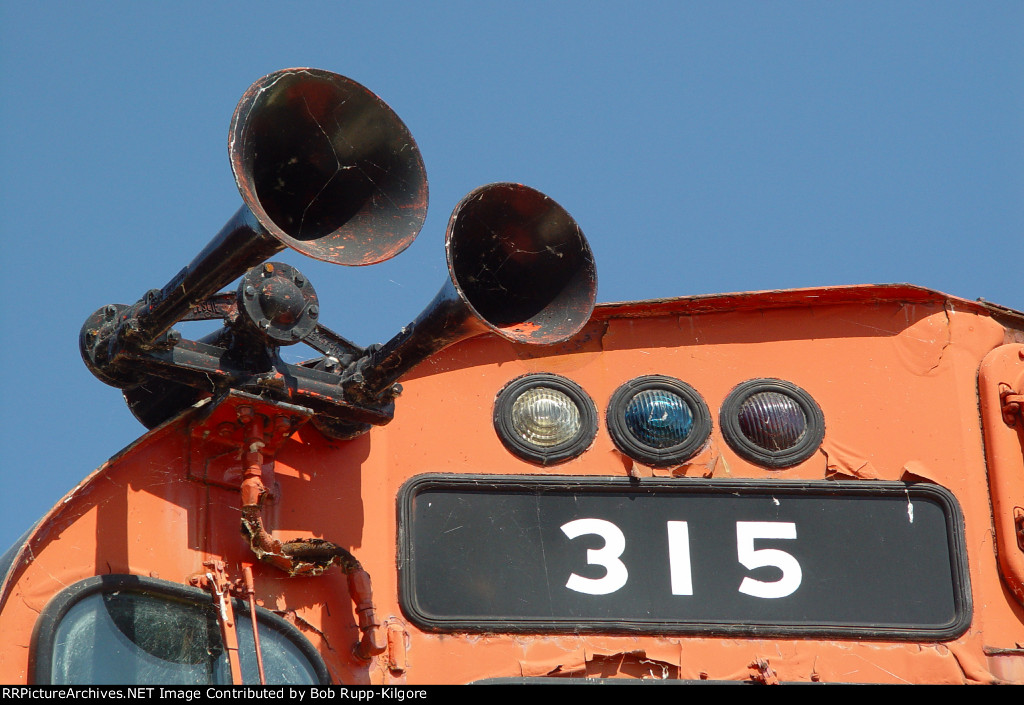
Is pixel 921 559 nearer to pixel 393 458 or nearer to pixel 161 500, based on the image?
pixel 393 458

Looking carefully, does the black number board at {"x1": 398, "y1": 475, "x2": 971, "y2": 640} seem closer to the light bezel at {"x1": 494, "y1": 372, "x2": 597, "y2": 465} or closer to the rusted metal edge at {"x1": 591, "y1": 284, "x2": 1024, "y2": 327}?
the light bezel at {"x1": 494, "y1": 372, "x2": 597, "y2": 465}

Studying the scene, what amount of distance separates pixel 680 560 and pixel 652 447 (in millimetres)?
616

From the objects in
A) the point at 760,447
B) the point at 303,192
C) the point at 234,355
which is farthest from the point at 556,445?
the point at 303,192

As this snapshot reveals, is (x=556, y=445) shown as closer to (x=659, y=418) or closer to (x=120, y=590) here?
(x=659, y=418)

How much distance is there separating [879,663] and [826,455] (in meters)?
1.08

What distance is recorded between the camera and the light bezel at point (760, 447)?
8.14 meters

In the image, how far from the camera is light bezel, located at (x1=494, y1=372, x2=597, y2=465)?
8.02 meters

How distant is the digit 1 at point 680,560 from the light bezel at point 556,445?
24.7 inches

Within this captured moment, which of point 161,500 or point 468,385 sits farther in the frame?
point 468,385

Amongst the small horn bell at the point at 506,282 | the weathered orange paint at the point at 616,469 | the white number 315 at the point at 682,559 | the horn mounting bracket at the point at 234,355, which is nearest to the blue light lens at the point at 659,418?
the weathered orange paint at the point at 616,469

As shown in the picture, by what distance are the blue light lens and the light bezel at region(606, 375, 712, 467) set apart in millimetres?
18

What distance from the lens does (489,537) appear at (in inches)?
304

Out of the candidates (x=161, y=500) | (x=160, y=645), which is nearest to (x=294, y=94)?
(x=161, y=500)
